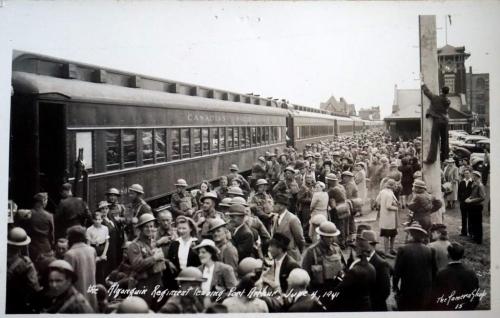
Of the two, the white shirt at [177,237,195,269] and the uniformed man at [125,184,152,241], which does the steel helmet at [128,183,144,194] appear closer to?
the uniformed man at [125,184,152,241]

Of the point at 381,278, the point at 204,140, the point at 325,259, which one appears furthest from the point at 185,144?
the point at 381,278

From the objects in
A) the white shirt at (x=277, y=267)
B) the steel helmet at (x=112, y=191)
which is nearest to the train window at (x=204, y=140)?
the steel helmet at (x=112, y=191)

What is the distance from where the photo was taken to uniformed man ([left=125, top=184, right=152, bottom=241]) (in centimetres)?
372

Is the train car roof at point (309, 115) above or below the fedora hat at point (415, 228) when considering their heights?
above

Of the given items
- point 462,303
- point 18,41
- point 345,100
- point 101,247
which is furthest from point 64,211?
point 462,303

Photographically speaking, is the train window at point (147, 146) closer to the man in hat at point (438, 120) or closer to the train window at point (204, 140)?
the train window at point (204, 140)

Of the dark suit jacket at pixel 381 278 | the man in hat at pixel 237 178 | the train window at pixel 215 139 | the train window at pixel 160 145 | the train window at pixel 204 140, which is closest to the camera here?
the dark suit jacket at pixel 381 278

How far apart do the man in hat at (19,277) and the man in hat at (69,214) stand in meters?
0.36

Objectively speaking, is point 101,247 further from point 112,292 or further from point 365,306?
point 365,306

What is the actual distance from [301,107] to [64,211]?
9.48 ft

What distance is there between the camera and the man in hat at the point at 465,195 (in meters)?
3.90

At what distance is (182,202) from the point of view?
13.2ft

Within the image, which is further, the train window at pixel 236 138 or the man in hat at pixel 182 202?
the train window at pixel 236 138

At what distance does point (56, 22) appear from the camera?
3.98 meters
